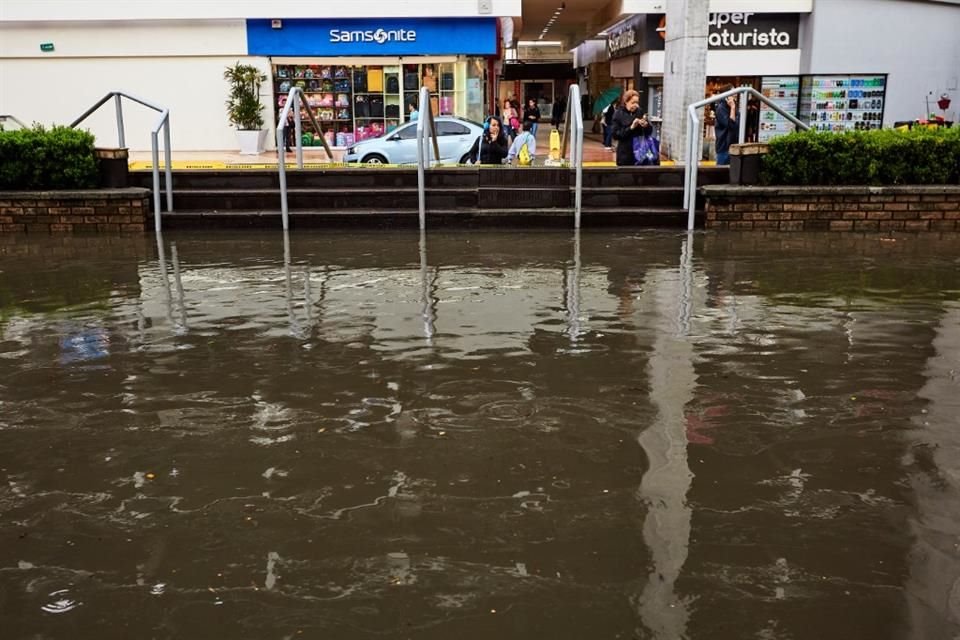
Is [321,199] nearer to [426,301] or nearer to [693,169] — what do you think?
[693,169]

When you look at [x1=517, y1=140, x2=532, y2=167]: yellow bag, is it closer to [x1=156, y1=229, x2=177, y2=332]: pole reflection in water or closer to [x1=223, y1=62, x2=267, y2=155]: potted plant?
[x1=156, y1=229, x2=177, y2=332]: pole reflection in water

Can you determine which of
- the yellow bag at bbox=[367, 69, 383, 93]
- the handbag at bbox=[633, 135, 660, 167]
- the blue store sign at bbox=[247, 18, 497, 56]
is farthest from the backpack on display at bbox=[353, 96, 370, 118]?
the handbag at bbox=[633, 135, 660, 167]

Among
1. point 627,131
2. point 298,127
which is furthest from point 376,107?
point 627,131

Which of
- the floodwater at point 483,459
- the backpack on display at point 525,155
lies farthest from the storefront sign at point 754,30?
the floodwater at point 483,459

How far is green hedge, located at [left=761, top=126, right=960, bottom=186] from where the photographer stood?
1173 cm

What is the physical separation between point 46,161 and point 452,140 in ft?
24.4

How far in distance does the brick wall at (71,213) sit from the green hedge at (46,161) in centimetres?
27

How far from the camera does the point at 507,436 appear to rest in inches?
201

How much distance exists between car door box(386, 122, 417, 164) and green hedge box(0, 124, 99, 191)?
243 inches

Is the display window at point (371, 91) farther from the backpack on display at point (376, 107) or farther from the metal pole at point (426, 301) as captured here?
the metal pole at point (426, 301)

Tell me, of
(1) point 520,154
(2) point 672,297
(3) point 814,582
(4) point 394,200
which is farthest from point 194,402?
(1) point 520,154

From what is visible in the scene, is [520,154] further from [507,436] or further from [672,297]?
[507,436]

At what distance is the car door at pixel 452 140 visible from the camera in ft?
58.2

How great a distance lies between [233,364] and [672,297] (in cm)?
367
